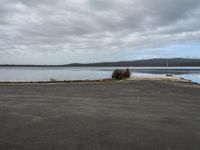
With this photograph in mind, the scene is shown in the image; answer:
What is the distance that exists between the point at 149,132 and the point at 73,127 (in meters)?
1.93

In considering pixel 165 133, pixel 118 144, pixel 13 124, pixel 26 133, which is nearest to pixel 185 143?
pixel 165 133

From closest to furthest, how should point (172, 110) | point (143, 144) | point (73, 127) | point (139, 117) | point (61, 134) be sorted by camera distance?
point (143, 144), point (61, 134), point (73, 127), point (139, 117), point (172, 110)

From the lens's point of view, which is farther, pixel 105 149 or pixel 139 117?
pixel 139 117

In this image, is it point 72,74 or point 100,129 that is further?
point 72,74

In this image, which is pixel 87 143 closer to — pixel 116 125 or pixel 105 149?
pixel 105 149

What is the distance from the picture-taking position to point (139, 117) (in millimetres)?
7559

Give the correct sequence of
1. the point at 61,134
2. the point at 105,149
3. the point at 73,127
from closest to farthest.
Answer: the point at 105,149, the point at 61,134, the point at 73,127

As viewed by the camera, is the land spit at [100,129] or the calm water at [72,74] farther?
the calm water at [72,74]

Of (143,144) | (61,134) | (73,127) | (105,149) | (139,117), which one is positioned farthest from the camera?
(139,117)

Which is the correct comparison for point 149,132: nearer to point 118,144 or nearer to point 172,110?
point 118,144

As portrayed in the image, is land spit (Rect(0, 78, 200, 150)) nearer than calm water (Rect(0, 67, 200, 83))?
Yes

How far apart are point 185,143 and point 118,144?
137 centimetres

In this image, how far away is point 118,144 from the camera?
4.91 m

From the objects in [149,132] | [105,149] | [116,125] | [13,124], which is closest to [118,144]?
[105,149]
